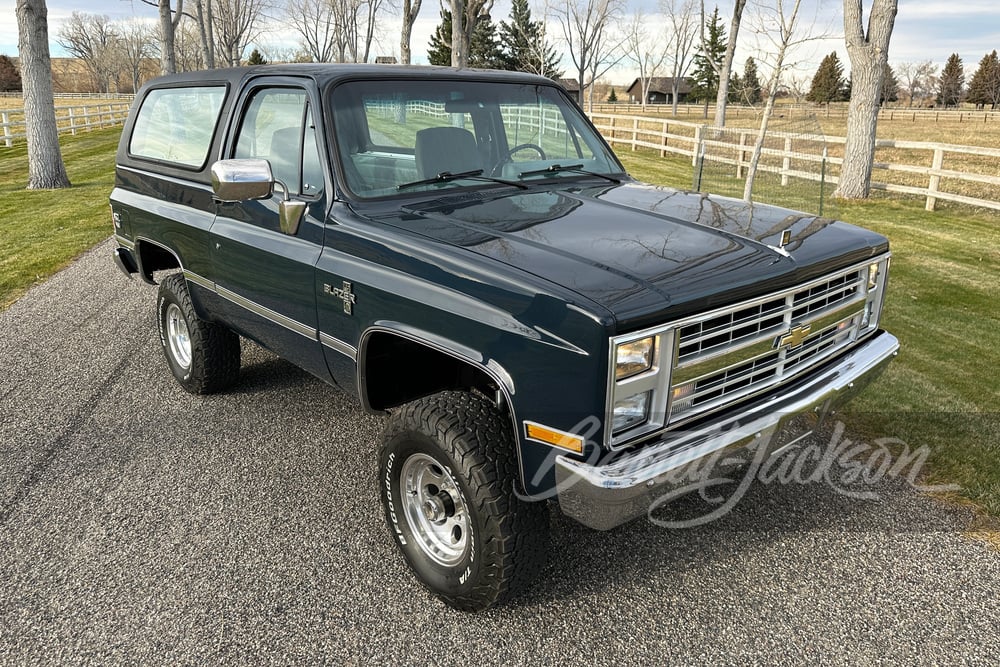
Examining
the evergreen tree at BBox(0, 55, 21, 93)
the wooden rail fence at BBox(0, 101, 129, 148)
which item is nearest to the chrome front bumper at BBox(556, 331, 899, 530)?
the wooden rail fence at BBox(0, 101, 129, 148)

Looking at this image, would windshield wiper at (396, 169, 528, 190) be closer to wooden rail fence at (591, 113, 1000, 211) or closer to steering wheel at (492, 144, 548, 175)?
steering wheel at (492, 144, 548, 175)

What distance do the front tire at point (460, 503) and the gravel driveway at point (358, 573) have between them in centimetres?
17

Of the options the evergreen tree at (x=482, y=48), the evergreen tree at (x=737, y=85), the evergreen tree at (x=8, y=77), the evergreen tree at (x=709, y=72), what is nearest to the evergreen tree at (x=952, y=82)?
the evergreen tree at (x=709, y=72)

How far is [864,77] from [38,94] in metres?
14.4

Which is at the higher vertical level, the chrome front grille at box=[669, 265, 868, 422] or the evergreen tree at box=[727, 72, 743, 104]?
the evergreen tree at box=[727, 72, 743, 104]

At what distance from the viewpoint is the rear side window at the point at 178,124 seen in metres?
4.30

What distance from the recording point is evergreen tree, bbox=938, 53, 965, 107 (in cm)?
7762

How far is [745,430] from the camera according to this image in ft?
8.70

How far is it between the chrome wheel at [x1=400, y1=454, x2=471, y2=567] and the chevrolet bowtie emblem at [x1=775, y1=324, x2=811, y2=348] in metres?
1.36

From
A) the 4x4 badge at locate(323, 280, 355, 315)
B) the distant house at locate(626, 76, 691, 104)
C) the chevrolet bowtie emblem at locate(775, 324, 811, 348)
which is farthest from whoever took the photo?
the distant house at locate(626, 76, 691, 104)

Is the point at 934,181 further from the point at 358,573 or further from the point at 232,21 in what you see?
the point at 232,21

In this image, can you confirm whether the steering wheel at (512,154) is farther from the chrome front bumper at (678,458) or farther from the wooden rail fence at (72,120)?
the wooden rail fence at (72,120)

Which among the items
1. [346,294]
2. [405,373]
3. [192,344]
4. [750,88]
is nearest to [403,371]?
[405,373]

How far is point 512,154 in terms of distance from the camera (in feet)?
12.9
